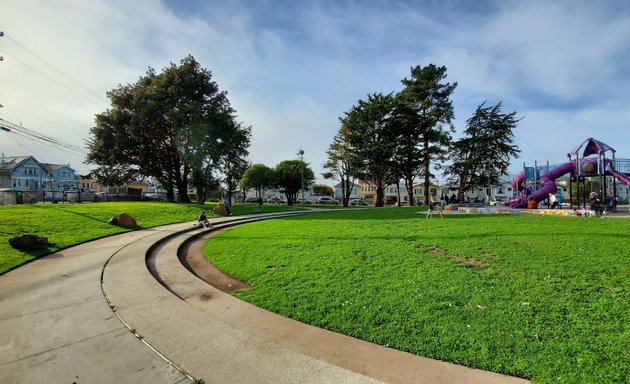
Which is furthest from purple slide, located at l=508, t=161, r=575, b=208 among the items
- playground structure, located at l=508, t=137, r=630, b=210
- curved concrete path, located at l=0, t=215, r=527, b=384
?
curved concrete path, located at l=0, t=215, r=527, b=384

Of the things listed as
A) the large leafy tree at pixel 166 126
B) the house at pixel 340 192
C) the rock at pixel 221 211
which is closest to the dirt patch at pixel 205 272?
the rock at pixel 221 211

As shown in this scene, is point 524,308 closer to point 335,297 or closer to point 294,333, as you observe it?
point 335,297

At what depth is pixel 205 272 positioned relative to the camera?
7.81m

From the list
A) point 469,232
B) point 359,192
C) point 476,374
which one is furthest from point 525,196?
point 359,192

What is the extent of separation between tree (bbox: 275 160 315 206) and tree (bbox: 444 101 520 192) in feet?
76.2

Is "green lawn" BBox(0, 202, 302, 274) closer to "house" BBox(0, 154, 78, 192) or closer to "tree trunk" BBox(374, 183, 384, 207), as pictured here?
"tree trunk" BBox(374, 183, 384, 207)

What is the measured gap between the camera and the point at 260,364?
10.6ft

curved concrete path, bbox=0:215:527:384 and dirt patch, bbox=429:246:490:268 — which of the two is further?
dirt patch, bbox=429:246:490:268

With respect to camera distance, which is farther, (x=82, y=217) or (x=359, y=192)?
(x=359, y=192)

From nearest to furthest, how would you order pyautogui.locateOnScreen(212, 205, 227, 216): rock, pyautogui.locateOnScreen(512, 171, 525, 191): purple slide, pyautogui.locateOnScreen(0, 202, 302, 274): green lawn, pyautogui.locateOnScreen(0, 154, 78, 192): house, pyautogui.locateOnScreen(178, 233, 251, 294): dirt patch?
pyautogui.locateOnScreen(178, 233, 251, 294): dirt patch
pyautogui.locateOnScreen(0, 202, 302, 274): green lawn
pyautogui.locateOnScreen(212, 205, 227, 216): rock
pyautogui.locateOnScreen(512, 171, 525, 191): purple slide
pyautogui.locateOnScreen(0, 154, 78, 192): house

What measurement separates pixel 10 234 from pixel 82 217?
17.8 ft

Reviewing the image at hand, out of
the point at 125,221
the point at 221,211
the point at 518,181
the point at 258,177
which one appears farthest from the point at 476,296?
the point at 258,177

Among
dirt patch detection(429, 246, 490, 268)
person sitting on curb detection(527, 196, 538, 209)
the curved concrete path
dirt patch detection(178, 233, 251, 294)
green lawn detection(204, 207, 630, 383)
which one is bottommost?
dirt patch detection(178, 233, 251, 294)

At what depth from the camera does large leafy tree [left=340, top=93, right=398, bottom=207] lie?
37.3 m
